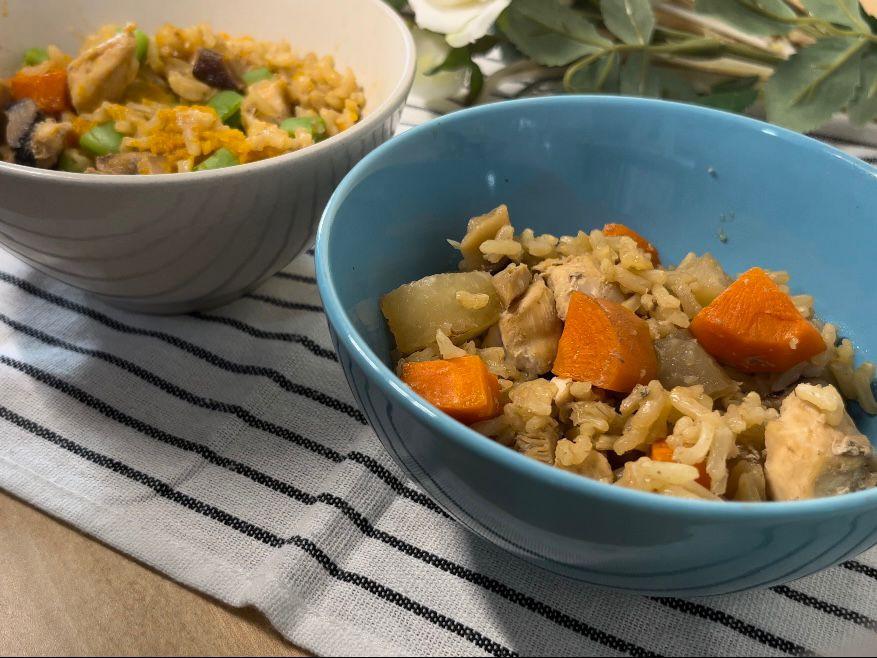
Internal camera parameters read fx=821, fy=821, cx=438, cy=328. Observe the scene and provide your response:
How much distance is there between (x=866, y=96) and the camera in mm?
1782

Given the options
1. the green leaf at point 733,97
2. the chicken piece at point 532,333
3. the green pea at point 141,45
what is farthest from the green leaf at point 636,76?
the green pea at point 141,45

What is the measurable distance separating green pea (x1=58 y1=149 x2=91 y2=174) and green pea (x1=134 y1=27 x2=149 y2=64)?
11.1 inches

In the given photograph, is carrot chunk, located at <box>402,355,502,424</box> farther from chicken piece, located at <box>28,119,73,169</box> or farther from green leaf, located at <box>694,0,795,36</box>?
green leaf, located at <box>694,0,795,36</box>

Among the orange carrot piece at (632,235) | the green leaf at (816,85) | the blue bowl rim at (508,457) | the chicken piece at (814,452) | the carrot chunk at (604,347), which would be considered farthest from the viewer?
the green leaf at (816,85)

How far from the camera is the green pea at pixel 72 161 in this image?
1418 mm

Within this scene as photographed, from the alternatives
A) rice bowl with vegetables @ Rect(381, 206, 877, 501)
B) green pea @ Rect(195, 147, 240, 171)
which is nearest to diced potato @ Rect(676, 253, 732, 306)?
rice bowl with vegetables @ Rect(381, 206, 877, 501)

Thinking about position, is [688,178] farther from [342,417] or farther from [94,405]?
[94,405]

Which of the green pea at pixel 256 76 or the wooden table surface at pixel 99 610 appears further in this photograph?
the green pea at pixel 256 76

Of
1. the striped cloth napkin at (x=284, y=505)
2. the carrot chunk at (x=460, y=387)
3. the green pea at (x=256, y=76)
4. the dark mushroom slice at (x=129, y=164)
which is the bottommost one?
the striped cloth napkin at (x=284, y=505)

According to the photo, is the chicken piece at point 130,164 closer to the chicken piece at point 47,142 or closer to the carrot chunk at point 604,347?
the chicken piece at point 47,142

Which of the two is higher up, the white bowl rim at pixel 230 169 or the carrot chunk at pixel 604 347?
the white bowl rim at pixel 230 169

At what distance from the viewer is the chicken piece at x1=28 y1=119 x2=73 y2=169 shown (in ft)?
4.56

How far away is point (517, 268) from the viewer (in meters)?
1.18

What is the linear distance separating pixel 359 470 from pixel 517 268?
38cm
